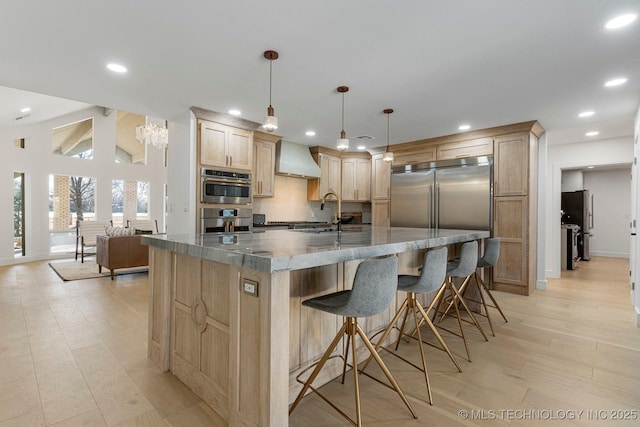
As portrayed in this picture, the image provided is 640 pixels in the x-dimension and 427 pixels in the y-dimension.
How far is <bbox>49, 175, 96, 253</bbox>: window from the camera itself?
23.4 feet

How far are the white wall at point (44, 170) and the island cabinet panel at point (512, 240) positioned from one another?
27.3 ft

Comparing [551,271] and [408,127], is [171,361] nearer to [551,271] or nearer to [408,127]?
[408,127]

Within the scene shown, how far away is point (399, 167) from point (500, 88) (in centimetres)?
262

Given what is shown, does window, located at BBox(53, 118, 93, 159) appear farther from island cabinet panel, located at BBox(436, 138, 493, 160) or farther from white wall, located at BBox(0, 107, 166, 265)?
island cabinet panel, located at BBox(436, 138, 493, 160)

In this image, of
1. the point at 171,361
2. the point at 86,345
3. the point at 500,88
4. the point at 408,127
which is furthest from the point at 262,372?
the point at 408,127

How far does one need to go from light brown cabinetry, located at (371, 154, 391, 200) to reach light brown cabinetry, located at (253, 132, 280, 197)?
199 cm

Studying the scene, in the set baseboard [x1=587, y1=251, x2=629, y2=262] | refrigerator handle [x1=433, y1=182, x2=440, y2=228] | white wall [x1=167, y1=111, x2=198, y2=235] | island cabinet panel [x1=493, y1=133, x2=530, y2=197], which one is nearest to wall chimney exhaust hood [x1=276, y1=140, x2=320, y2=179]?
white wall [x1=167, y1=111, x2=198, y2=235]

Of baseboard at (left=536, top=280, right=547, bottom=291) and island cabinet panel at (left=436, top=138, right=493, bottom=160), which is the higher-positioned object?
island cabinet panel at (left=436, top=138, right=493, bottom=160)

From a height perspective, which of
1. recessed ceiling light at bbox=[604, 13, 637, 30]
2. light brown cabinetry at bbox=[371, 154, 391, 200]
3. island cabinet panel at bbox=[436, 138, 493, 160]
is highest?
recessed ceiling light at bbox=[604, 13, 637, 30]

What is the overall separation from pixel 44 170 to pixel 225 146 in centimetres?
538

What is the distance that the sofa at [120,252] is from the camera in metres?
5.01

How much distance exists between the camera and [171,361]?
84.3 inches

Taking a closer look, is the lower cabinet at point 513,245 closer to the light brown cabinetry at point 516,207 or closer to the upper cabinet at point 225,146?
the light brown cabinetry at point 516,207

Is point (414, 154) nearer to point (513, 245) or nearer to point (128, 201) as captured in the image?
point (513, 245)
